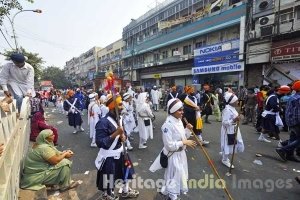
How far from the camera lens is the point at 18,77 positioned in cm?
550

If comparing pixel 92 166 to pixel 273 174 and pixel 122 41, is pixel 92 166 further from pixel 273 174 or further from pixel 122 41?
pixel 122 41

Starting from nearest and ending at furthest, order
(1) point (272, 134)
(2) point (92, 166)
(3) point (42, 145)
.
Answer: (3) point (42, 145), (2) point (92, 166), (1) point (272, 134)

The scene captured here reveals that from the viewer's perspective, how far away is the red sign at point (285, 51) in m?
15.4

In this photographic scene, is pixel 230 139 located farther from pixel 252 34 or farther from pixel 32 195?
pixel 252 34

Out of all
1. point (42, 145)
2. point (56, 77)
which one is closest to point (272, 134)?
point (42, 145)

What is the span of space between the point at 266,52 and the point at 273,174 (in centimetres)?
1390

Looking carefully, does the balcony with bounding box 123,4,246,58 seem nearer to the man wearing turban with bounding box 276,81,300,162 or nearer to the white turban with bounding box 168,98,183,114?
the man wearing turban with bounding box 276,81,300,162

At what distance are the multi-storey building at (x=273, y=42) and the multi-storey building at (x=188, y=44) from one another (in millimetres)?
843

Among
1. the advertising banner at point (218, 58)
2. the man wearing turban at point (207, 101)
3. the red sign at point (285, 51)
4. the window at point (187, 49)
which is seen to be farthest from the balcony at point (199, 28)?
the man wearing turban at point (207, 101)

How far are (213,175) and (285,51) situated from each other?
13.7 meters

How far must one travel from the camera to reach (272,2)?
56.9 ft

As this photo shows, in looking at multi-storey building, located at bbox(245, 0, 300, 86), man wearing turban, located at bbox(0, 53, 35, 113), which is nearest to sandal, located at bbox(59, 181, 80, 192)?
man wearing turban, located at bbox(0, 53, 35, 113)

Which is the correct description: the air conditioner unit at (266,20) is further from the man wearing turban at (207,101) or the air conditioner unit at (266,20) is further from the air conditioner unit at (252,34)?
the man wearing turban at (207,101)

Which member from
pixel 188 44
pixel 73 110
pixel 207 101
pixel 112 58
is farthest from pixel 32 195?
pixel 112 58
